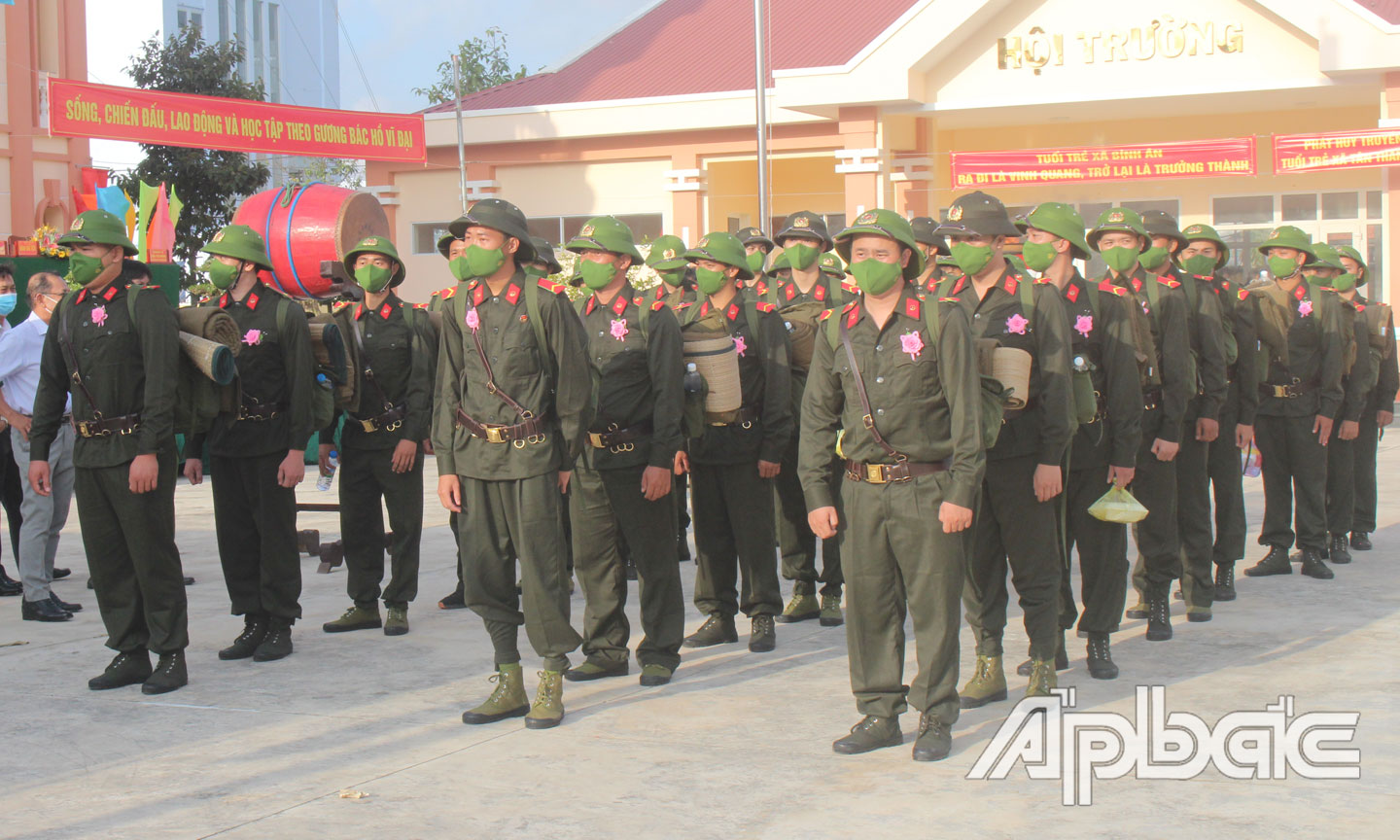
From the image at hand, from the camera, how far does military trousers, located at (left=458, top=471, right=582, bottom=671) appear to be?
6.32m

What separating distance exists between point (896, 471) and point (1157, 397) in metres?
2.60

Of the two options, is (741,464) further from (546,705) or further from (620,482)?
(546,705)

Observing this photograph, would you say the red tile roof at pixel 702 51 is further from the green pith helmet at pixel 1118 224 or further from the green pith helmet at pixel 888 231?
the green pith helmet at pixel 888 231

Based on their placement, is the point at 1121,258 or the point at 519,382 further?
the point at 1121,258

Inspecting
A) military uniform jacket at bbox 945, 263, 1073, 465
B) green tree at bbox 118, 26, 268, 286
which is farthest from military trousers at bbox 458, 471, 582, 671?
green tree at bbox 118, 26, 268, 286

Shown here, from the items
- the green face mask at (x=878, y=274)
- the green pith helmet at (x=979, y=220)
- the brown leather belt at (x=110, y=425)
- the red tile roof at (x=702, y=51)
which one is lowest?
the brown leather belt at (x=110, y=425)

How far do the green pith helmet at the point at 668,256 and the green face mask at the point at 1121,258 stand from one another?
2.37 meters

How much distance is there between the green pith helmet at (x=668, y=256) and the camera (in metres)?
8.73

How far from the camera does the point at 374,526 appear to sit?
27.8ft

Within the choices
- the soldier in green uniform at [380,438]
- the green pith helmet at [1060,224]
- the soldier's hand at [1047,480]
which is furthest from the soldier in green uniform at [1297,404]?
the soldier in green uniform at [380,438]

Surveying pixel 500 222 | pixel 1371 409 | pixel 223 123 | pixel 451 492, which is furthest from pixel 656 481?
pixel 223 123

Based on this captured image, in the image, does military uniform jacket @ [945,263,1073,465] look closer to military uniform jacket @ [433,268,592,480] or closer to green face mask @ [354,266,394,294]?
military uniform jacket @ [433,268,592,480]

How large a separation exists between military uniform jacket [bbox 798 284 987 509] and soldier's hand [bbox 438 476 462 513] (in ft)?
5.21

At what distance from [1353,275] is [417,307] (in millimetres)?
6821
